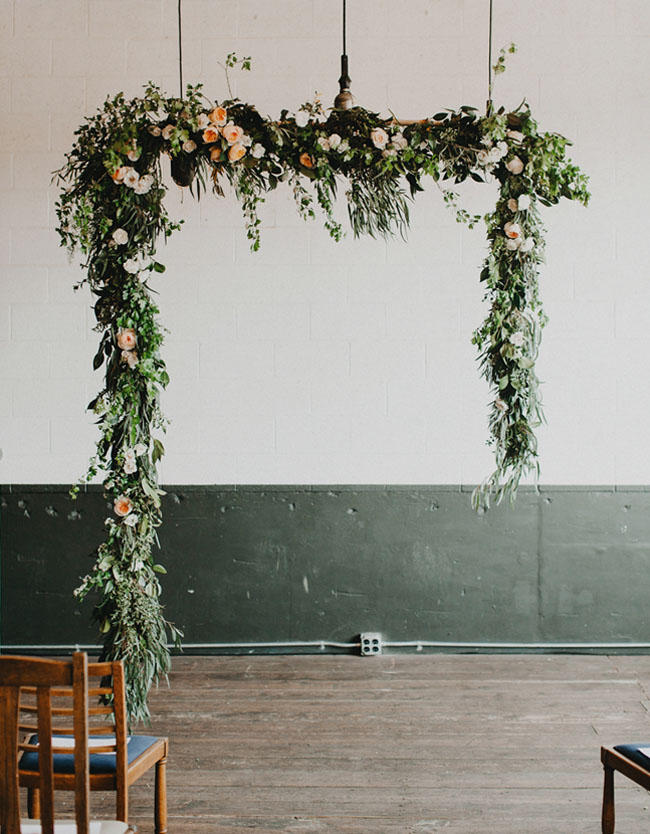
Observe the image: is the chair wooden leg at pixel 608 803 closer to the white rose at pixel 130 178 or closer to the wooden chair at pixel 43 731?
the wooden chair at pixel 43 731

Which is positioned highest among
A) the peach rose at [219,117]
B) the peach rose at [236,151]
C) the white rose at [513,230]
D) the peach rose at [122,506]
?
the peach rose at [219,117]

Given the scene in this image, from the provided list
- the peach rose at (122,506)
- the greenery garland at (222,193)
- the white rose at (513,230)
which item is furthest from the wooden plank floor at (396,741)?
the white rose at (513,230)

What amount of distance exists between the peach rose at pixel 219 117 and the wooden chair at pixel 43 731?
2.33 m

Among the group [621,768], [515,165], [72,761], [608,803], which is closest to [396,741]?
[608,803]

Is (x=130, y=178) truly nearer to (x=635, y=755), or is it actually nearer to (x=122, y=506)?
(x=122, y=506)

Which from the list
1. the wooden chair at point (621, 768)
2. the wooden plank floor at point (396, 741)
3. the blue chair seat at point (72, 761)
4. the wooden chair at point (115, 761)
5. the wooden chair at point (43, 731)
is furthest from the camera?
the wooden plank floor at point (396, 741)

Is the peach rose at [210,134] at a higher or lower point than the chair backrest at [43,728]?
higher

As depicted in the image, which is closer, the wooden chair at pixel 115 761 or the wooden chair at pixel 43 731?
the wooden chair at pixel 43 731

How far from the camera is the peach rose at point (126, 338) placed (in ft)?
11.6

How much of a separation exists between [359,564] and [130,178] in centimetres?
273

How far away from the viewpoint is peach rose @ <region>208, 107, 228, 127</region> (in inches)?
138

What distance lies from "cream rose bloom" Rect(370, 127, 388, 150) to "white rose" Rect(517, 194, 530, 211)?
0.60m

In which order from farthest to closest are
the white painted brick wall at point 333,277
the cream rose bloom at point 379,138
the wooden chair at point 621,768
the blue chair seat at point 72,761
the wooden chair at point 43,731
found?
the white painted brick wall at point 333,277, the cream rose bloom at point 379,138, the wooden chair at point 621,768, the blue chair seat at point 72,761, the wooden chair at point 43,731

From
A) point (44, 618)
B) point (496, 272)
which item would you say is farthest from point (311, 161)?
point (44, 618)
